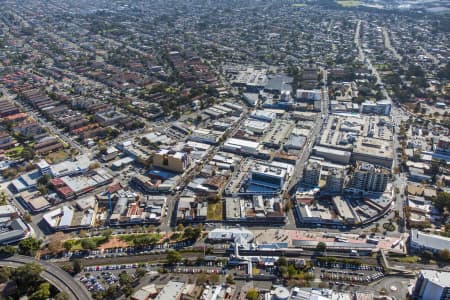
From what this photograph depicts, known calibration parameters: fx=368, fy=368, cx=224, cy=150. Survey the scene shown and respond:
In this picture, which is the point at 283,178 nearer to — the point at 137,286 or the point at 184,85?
the point at 137,286

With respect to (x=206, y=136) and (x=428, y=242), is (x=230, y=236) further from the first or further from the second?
(x=206, y=136)

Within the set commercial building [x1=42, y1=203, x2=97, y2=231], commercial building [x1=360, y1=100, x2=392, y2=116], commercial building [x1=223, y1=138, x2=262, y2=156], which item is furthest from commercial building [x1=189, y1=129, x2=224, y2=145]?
commercial building [x1=360, y1=100, x2=392, y2=116]

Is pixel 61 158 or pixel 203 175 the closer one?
pixel 203 175

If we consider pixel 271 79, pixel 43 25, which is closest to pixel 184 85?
pixel 271 79

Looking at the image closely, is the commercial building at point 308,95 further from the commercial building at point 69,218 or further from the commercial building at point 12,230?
the commercial building at point 12,230

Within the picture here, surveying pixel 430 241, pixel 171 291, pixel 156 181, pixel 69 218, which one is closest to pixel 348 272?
pixel 430 241

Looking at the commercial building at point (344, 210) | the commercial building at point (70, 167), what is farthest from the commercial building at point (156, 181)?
the commercial building at point (344, 210)

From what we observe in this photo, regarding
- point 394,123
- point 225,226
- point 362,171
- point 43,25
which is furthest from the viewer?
point 43,25
